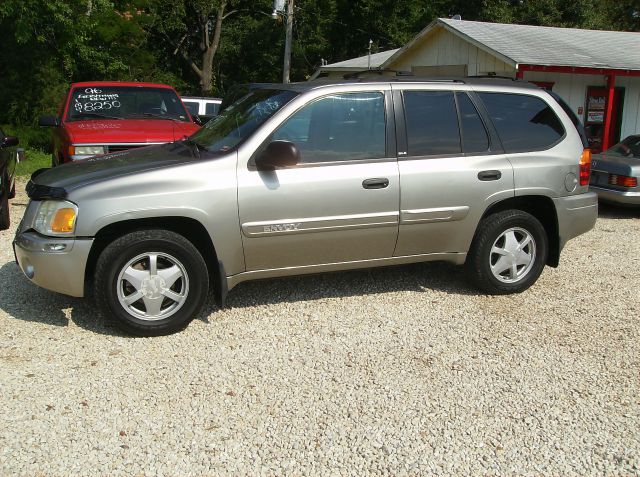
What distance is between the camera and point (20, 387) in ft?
12.7

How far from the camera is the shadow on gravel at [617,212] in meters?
9.93

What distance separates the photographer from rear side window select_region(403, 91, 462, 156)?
5.15 meters

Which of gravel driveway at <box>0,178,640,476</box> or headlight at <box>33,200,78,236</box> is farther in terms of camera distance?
headlight at <box>33,200,78,236</box>

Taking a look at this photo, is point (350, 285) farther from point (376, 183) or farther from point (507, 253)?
point (507, 253)

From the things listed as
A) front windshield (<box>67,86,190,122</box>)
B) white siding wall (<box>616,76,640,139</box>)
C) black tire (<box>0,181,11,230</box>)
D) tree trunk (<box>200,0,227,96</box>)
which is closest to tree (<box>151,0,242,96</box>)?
tree trunk (<box>200,0,227,96</box>)

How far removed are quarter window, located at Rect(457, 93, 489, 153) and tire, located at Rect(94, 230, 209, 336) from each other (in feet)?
7.82

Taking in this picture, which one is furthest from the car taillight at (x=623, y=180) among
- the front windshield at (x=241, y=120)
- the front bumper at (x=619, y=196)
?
the front windshield at (x=241, y=120)

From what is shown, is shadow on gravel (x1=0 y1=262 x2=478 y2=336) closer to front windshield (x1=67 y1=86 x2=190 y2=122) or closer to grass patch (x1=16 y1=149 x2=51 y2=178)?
front windshield (x1=67 y1=86 x2=190 y2=122)

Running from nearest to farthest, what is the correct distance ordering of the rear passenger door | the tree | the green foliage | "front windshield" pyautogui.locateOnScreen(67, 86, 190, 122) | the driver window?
the driver window < the rear passenger door < "front windshield" pyautogui.locateOnScreen(67, 86, 190, 122) < the green foliage < the tree

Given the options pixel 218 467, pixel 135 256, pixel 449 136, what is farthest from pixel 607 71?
pixel 218 467

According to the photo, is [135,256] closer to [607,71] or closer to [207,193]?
[207,193]

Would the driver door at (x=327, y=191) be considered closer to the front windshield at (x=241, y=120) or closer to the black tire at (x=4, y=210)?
the front windshield at (x=241, y=120)

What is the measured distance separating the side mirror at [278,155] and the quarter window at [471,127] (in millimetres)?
1557

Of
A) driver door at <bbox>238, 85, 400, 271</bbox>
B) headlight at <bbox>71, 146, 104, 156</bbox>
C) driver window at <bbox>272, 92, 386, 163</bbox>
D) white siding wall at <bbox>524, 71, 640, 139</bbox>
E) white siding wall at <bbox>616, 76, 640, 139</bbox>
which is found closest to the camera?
driver door at <bbox>238, 85, 400, 271</bbox>
